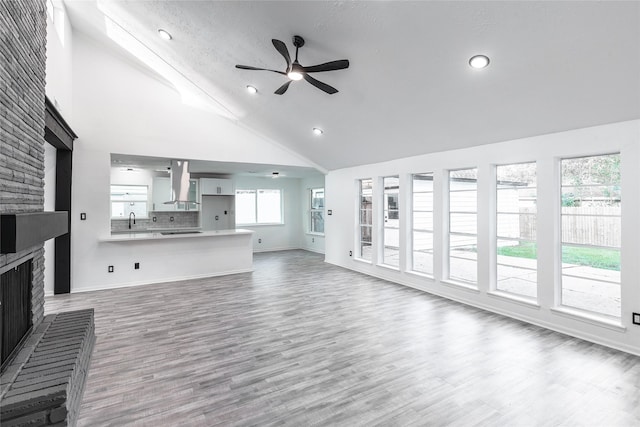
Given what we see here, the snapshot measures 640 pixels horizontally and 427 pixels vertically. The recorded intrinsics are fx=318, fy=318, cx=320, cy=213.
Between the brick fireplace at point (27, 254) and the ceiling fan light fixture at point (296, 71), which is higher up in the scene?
the ceiling fan light fixture at point (296, 71)

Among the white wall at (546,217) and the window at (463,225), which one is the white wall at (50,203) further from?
the window at (463,225)

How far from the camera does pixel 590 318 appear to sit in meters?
3.42

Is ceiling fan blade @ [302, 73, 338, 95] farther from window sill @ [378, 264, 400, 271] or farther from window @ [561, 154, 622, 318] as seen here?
window sill @ [378, 264, 400, 271]

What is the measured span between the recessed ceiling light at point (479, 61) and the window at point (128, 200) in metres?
7.53

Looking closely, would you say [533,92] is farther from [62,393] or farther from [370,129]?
[62,393]

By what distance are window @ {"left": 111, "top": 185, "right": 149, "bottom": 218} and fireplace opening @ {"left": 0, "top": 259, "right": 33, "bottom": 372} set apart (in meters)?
5.55

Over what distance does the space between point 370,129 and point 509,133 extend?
6.22 feet

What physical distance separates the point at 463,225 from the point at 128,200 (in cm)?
739

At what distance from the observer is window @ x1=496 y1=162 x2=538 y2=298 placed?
4.16 m

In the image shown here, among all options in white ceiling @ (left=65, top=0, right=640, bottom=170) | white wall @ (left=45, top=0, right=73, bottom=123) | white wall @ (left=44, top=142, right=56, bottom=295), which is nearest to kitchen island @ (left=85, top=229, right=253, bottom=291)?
white wall @ (left=44, top=142, right=56, bottom=295)

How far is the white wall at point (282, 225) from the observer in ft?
31.8

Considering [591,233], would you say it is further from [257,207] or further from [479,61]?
[257,207]

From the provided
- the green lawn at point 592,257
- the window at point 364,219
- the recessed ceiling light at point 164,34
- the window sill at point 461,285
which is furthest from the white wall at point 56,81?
the green lawn at point 592,257

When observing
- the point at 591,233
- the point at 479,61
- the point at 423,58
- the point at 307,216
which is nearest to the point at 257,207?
the point at 307,216
